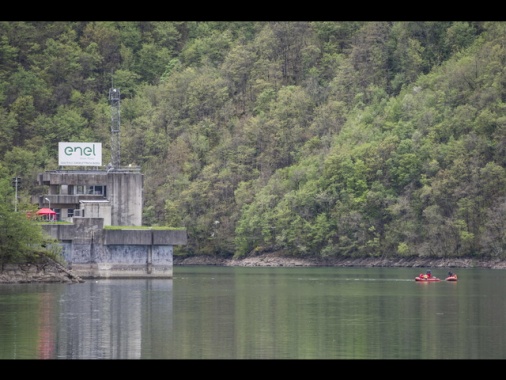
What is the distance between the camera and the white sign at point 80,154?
126062 mm

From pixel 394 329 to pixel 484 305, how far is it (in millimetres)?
16509

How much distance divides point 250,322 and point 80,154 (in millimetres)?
69376

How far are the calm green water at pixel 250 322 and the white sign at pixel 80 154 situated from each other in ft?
109

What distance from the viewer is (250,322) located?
6009 centimetres

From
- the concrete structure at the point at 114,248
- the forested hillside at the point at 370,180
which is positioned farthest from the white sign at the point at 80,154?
the forested hillside at the point at 370,180

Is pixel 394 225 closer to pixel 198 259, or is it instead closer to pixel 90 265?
pixel 198 259

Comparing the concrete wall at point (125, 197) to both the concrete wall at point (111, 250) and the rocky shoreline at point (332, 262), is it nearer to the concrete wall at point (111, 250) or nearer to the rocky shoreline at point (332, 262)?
→ the concrete wall at point (111, 250)

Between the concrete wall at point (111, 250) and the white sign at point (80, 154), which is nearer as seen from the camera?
the concrete wall at point (111, 250)

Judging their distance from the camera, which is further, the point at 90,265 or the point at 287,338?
the point at 90,265

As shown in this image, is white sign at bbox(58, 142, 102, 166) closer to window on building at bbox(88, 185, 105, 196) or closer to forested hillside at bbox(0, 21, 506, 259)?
window on building at bbox(88, 185, 105, 196)

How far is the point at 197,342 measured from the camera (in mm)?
50594

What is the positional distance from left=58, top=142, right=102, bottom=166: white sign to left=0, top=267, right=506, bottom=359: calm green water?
3310 cm

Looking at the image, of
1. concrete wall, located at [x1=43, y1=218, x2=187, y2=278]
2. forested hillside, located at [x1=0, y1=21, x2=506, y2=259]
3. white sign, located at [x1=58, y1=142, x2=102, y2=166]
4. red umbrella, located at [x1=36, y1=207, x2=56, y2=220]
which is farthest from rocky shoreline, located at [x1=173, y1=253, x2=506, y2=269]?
concrete wall, located at [x1=43, y1=218, x2=187, y2=278]
